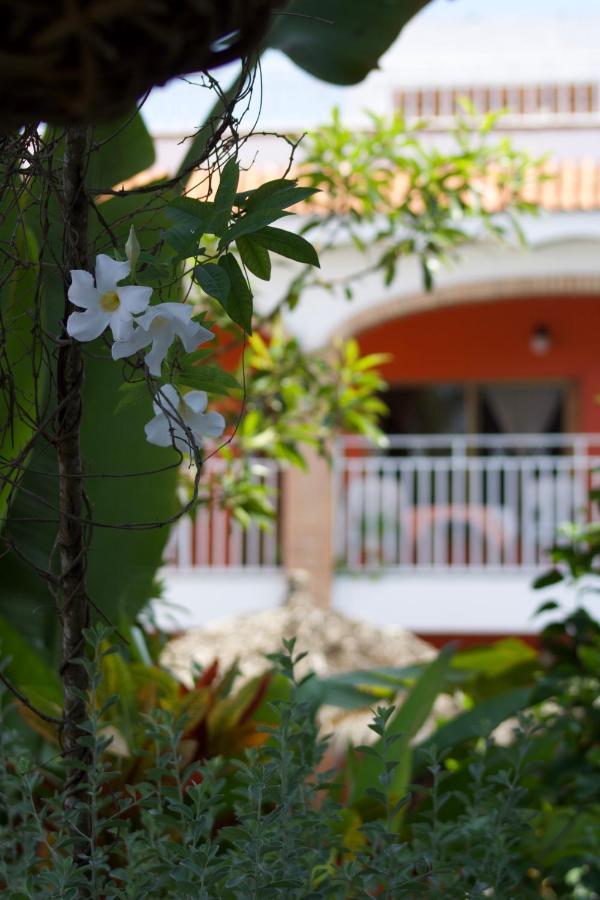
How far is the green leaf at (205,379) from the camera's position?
872mm

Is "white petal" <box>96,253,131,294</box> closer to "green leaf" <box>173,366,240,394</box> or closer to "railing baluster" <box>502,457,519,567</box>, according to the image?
"green leaf" <box>173,366,240,394</box>

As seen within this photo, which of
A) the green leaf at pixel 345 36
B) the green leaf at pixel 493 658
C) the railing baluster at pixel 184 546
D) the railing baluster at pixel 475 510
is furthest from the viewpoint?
the railing baluster at pixel 475 510

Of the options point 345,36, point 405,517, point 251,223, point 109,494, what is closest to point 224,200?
point 251,223

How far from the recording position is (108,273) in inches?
29.8

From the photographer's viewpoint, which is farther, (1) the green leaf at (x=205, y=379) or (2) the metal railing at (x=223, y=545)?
(2) the metal railing at (x=223, y=545)

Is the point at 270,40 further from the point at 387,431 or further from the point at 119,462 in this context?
the point at 387,431

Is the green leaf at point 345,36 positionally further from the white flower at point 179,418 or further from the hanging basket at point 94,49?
the hanging basket at point 94,49

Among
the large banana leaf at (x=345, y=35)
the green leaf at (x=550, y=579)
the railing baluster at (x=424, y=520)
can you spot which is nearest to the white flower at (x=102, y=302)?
the large banana leaf at (x=345, y=35)

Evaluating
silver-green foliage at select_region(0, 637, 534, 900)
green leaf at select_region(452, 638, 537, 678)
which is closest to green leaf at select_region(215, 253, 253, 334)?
silver-green foliage at select_region(0, 637, 534, 900)

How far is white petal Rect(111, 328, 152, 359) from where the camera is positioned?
75 centimetres

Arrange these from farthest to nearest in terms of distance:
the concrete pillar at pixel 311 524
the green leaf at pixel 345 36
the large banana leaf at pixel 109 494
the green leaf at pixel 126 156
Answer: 1. the concrete pillar at pixel 311 524
2. the green leaf at pixel 345 36
3. the green leaf at pixel 126 156
4. the large banana leaf at pixel 109 494

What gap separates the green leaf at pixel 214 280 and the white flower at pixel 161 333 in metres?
0.02

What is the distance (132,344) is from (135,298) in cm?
4

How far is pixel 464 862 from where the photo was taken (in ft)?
3.43
